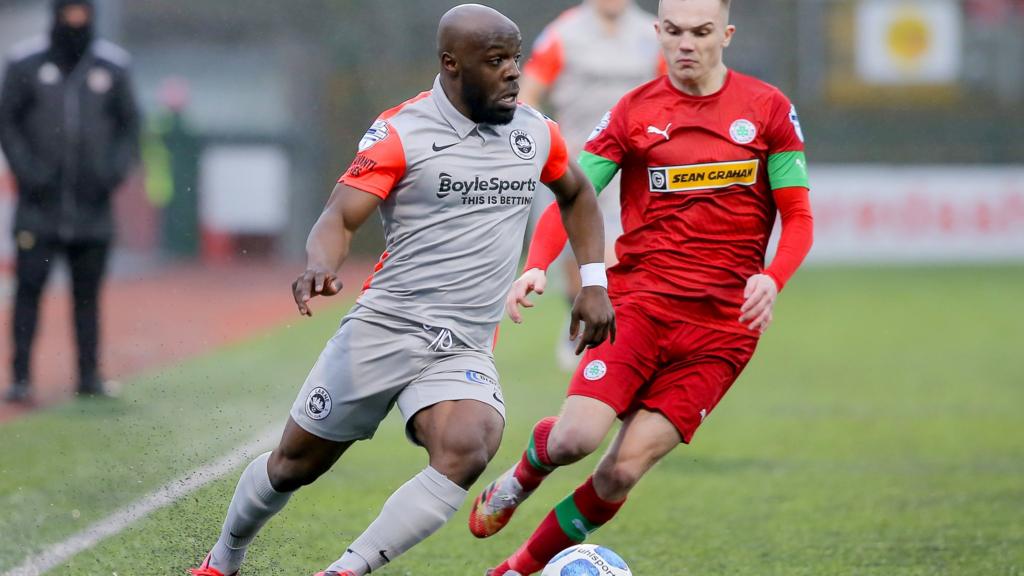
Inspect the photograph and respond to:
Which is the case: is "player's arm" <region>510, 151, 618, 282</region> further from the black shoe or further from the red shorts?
the black shoe

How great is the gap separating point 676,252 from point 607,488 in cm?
88

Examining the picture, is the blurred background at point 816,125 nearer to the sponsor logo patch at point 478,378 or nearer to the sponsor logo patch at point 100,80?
the sponsor logo patch at point 100,80

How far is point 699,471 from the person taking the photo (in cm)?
785

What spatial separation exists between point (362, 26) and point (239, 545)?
19954 millimetres

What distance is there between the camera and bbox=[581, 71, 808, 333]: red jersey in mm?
5266

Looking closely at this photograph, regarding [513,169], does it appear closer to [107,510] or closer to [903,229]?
[107,510]

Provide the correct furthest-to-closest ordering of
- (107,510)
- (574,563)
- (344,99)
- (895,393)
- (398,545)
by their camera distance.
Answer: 1. (344,99)
2. (895,393)
3. (107,510)
4. (574,563)
5. (398,545)

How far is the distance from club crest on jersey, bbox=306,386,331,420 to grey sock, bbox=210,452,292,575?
30cm

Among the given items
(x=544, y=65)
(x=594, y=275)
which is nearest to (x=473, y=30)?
(x=594, y=275)

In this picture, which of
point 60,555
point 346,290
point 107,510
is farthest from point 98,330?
point 346,290

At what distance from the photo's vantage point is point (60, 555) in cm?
558

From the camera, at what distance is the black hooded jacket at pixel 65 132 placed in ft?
32.2

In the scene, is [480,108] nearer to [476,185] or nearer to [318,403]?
[476,185]

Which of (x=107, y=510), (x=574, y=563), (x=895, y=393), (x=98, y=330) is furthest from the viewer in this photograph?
(x=895, y=393)
